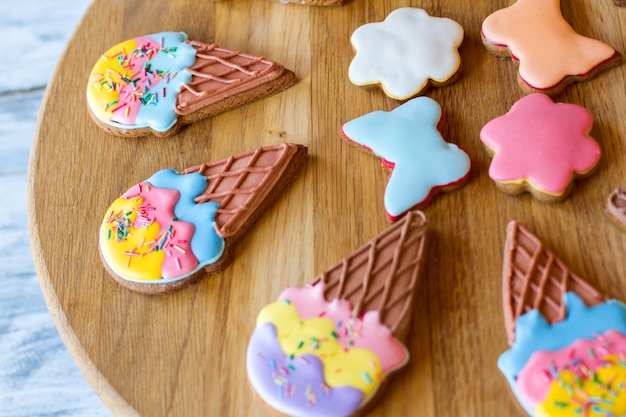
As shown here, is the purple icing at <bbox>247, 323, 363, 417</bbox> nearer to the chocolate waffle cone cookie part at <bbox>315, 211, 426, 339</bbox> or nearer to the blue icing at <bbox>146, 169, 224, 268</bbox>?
the chocolate waffle cone cookie part at <bbox>315, 211, 426, 339</bbox>

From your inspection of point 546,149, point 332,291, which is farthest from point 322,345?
point 546,149

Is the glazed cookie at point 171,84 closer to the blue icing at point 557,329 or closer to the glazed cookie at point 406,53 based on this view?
the glazed cookie at point 406,53

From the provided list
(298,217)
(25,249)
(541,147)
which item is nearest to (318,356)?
(298,217)

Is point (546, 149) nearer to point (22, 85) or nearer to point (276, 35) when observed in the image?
point (276, 35)

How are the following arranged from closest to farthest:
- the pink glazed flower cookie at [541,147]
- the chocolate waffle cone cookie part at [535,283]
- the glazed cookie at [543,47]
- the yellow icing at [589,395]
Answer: the yellow icing at [589,395] < the chocolate waffle cone cookie part at [535,283] < the pink glazed flower cookie at [541,147] < the glazed cookie at [543,47]

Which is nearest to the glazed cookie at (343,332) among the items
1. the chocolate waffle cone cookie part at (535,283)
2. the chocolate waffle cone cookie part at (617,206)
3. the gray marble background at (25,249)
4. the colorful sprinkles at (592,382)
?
the chocolate waffle cone cookie part at (535,283)

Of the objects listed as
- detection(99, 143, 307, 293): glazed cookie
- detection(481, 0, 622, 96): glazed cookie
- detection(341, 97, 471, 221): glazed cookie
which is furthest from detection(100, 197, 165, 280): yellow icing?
detection(481, 0, 622, 96): glazed cookie
